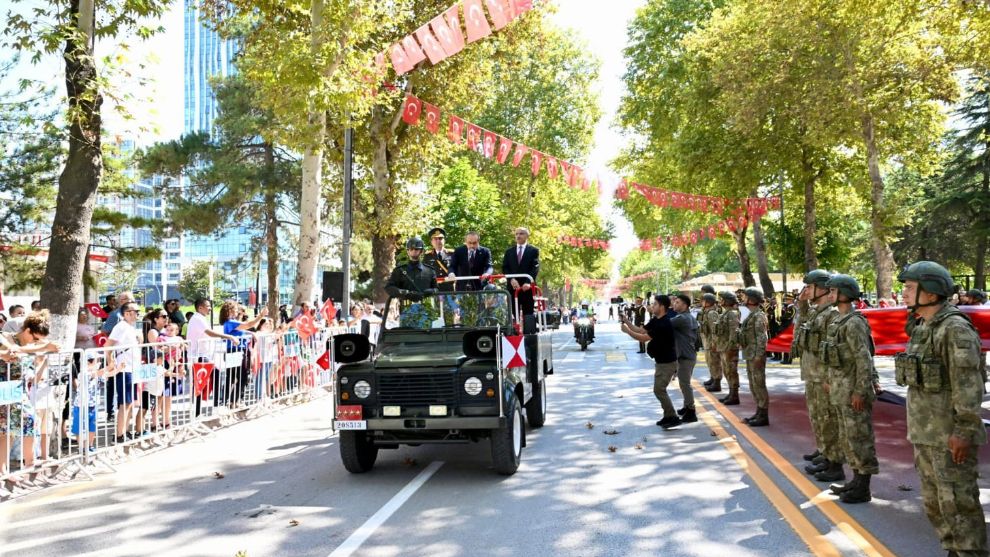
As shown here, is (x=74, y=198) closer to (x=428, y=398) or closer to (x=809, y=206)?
(x=428, y=398)

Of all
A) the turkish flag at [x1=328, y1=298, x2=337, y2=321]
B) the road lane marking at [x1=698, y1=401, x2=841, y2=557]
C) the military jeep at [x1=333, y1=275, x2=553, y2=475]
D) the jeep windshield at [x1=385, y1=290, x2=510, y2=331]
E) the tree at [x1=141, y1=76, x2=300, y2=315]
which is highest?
the tree at [x1=141, y1=76, x2=300, y2=315]

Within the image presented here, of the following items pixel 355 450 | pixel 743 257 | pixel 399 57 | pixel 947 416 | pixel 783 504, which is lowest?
pixel 783 504

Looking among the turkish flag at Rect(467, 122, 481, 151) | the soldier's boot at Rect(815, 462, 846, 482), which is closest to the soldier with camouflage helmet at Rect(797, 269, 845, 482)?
the soldier's boot at Rect(815, 462, 846, 482)

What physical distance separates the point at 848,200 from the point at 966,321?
110ft

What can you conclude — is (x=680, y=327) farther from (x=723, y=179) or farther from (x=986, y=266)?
(x=986, y=266)

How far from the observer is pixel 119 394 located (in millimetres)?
8898

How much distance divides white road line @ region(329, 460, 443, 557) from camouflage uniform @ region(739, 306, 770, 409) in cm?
497

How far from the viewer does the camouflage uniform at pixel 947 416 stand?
15.0ft

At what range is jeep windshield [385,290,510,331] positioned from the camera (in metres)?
8.57

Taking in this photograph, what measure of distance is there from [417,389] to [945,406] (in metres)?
4.35

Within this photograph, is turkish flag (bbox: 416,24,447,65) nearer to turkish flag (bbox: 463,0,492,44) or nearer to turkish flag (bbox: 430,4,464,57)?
turkish flag (bbox: 430,4,464,57)

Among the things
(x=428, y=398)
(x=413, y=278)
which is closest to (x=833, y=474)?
(x=428, y=398)

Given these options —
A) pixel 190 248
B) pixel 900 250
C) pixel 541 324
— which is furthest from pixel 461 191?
pixel 190 248

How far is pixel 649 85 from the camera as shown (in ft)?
115
